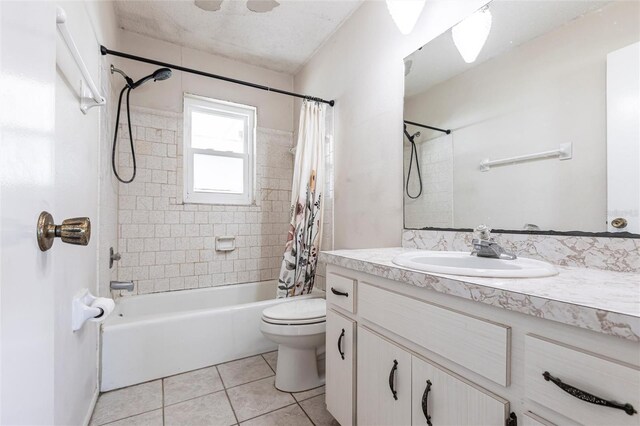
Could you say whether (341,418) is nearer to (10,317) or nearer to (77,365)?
(77,365)

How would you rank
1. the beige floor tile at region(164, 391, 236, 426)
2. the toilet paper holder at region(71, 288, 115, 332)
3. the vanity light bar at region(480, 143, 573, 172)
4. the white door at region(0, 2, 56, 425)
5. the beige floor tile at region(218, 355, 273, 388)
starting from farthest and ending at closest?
the beige floor tile at region(218, 355, 273, 388) → the beige floor tile at region(164, 391, 236, 426) → the toilet paper holder at region(71, 288, 115, 332) → the vanity light bar at region(480, 143, 573, 172) → the white door at region(0, 2, 56, 425)

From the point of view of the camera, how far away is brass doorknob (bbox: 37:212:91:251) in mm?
473

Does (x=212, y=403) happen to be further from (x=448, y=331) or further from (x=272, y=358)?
(x=448, y=331)

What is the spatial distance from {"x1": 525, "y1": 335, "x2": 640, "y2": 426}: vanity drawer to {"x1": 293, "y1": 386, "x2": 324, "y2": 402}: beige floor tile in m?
1.34

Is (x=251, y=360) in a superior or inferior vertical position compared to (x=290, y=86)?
inferior

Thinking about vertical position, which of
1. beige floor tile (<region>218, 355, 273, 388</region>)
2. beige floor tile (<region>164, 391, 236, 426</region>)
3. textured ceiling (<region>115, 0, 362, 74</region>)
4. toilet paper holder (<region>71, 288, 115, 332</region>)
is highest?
textured ceiling (<region>115, 0, 362, 74</region>)

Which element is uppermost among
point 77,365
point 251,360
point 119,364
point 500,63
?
point 500,63

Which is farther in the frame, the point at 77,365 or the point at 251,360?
the point at 251,360

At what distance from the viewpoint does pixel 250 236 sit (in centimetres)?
295

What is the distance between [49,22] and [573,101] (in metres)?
→ 1.52

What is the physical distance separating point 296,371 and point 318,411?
0.26 metres

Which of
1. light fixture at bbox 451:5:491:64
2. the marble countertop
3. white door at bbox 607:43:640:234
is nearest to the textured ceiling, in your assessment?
light fixture at bbox 451:5:491:64

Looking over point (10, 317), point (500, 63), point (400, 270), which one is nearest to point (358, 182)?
point (500, 63)

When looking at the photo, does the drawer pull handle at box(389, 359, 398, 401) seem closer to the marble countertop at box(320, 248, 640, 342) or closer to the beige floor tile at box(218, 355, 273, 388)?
the marble countertop at box(320, 248, 640, 342)
